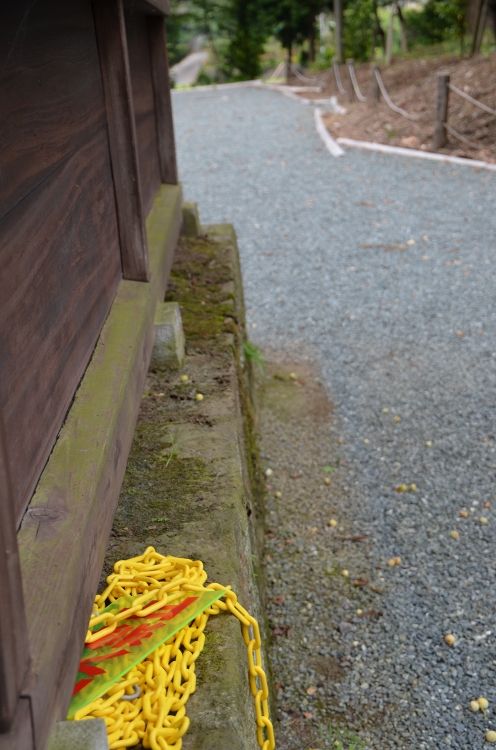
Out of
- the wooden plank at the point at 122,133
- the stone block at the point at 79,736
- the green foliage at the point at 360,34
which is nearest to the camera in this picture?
the stone block at the point at 79,736

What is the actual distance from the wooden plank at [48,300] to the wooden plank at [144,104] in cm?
125

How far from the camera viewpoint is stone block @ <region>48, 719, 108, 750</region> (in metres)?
1.22

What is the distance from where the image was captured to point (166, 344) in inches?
116

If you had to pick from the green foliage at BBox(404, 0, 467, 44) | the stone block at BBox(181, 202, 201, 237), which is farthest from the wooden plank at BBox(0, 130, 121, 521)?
the green foliage at BBox(404, 0, 467, 44)

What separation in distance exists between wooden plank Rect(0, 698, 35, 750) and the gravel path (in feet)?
5.35

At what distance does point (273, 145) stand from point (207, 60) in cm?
2248

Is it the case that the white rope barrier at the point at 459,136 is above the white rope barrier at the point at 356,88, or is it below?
above

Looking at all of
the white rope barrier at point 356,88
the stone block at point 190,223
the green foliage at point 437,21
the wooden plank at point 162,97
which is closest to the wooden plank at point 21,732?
the stone block at point 190,223

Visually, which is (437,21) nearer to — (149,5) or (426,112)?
(426,112)

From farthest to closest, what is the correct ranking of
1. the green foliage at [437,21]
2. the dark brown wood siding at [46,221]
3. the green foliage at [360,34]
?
the green foliage at [360,34], the green foliage at [437,21], the dark brown wood siding at [46,221]

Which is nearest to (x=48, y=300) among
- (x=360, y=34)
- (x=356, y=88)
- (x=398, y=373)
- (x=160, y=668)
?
(x=160, y=668)

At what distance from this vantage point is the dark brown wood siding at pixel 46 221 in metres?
1.48

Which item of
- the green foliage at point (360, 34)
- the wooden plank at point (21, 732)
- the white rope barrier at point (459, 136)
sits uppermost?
the wooden plank at point (21, 732)

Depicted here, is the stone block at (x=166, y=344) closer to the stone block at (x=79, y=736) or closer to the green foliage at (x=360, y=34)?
the stone block at (x=79, y=736)
